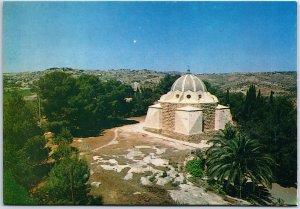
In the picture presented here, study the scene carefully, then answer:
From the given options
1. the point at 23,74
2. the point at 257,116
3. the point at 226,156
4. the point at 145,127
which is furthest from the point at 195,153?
the point at 23,74

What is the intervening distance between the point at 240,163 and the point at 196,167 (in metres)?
1.93

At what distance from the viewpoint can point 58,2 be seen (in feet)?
41.5

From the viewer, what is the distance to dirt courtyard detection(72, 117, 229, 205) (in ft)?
39.6

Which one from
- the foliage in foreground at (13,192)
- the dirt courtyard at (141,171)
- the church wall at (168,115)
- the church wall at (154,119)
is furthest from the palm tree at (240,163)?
the foliage in foreground at (13,192)

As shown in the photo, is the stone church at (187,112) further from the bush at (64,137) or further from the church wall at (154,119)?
the bush at (64,137)

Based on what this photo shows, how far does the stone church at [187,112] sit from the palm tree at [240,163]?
436 centimetres

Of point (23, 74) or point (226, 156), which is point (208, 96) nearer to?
point (226, 156)

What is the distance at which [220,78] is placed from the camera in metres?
16.9

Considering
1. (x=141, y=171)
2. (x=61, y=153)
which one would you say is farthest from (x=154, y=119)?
(x=61, y=153)

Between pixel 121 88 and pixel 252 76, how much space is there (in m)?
7.48

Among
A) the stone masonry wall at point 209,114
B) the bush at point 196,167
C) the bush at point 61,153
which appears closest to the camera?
the bush at point 61,153

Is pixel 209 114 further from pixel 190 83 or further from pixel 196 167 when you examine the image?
pixel 196 167

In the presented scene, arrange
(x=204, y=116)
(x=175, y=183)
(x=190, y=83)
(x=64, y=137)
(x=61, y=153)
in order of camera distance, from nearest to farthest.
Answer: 1. (x=175, y=183)
2. (x=61, y=153)
3. (x=64, y=137)
4. (x=204, y=116)
5. (x=190, y=83)

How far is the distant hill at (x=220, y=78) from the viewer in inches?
515
